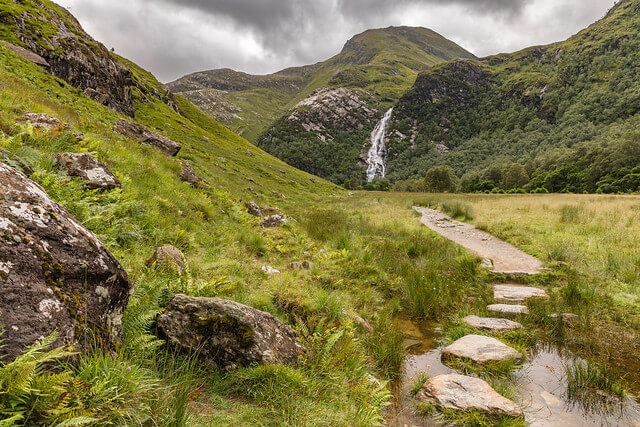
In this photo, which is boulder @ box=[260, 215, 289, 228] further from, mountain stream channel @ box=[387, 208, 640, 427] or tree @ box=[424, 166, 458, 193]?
tree @ box=[424, 166, 458, 193]

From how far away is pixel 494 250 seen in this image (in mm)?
12344

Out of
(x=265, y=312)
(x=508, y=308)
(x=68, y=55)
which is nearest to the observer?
(x=265, y=312)

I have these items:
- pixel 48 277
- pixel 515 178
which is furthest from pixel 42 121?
pixel 515 178

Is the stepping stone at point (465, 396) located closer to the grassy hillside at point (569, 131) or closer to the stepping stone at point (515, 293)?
the stepping stone at point (515, 293)

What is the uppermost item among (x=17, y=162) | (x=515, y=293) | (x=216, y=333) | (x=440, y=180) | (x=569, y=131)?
(x=569, y=131)

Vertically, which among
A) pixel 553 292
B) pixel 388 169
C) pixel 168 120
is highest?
pixel 388 169

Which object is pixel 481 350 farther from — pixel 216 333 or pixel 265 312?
pixel 216 333

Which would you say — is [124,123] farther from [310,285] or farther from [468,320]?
[468,320]

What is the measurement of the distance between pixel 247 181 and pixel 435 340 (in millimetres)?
24540

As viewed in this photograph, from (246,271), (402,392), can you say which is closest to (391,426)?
(402,392)

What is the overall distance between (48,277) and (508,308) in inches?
338

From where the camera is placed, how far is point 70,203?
4504 mm

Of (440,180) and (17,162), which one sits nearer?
(17,162)

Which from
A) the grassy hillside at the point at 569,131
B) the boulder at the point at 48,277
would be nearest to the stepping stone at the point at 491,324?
the boulder at the point at 48,277
